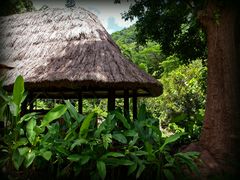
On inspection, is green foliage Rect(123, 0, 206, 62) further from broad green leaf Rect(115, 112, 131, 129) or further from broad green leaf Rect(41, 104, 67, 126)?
broad green leaf Rect(41, 104, 67, 126)

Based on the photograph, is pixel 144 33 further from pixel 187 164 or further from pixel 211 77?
pixel 187 164

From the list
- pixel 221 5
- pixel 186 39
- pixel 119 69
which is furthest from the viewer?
pixel 186 39

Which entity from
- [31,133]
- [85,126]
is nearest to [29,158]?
[31,133]

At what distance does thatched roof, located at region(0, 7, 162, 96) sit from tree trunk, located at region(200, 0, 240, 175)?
5.25 ft

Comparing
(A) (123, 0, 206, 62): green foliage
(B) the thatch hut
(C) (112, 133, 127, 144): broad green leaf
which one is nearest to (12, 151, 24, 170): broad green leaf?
(C) (112, 133, 127, 144): broad green leaf

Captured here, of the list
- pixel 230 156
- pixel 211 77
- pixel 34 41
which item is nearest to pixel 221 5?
pixel 211 77

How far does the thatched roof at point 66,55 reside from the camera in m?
5.54

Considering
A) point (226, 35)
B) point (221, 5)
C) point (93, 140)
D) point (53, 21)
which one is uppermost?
point (53, 21)

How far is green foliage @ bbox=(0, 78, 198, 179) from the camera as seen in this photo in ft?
11.9

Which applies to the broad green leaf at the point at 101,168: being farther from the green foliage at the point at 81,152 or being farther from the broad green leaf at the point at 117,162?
the broad green leaf at the point at 117,162

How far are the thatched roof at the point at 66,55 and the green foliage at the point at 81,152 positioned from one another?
1.45m

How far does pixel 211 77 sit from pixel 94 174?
1.98 meters

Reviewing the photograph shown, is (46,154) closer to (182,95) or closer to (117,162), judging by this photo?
(117,162)

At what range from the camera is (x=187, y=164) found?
400 centimetres
